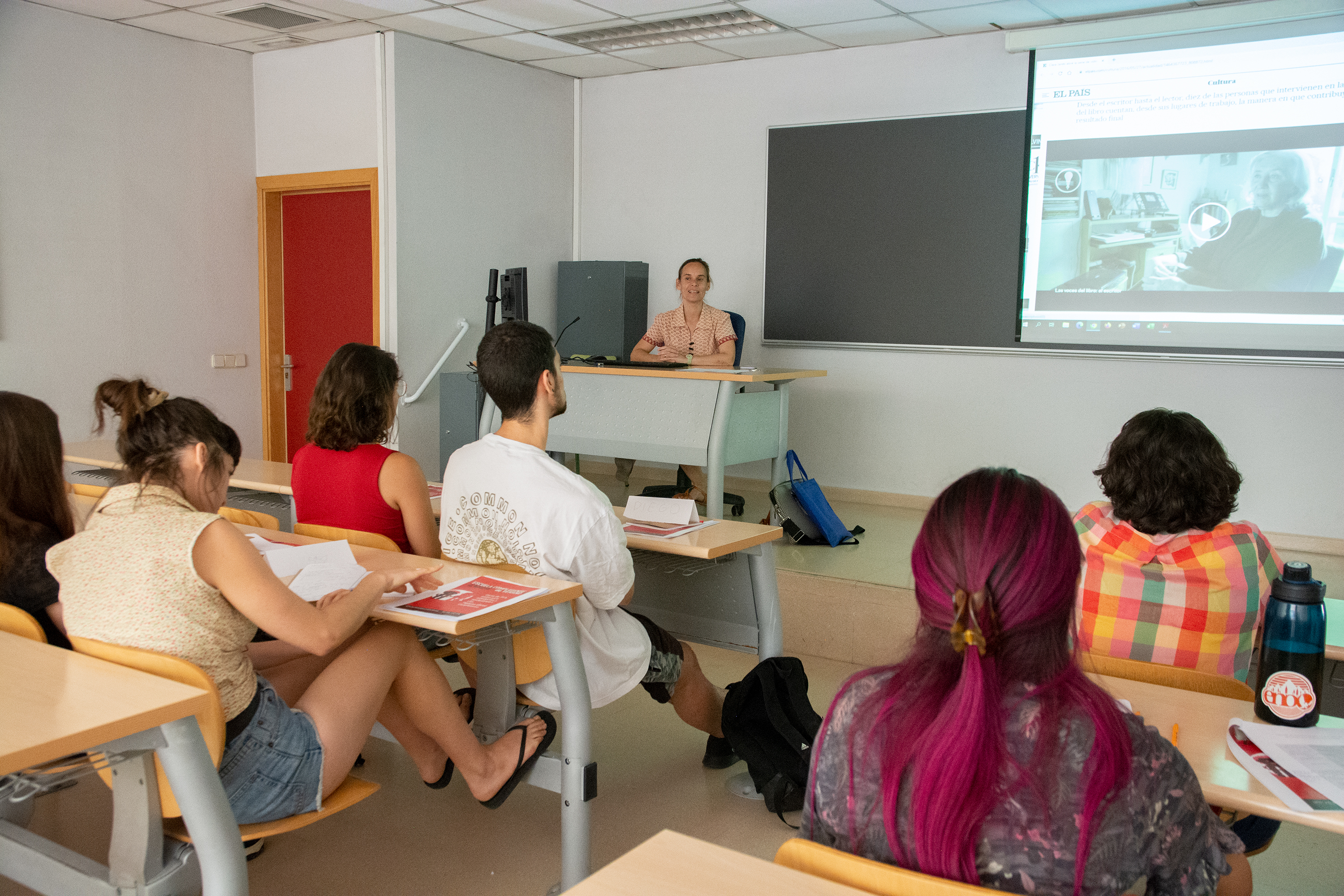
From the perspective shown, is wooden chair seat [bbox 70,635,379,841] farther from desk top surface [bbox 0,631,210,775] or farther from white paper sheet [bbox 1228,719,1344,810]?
white paper sheet [bbox 1228,719,1344,810]

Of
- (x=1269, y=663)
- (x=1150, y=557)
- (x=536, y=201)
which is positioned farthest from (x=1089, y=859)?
(x=536, y=201)

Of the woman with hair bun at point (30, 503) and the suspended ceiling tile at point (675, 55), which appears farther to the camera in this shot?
the suspended ceiling tile at point (675, 55)

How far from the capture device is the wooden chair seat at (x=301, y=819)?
1.67 meters

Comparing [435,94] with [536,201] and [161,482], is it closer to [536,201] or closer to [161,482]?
[536,201]

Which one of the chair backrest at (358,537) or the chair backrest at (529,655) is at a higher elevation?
the chair backrest at (358,537)

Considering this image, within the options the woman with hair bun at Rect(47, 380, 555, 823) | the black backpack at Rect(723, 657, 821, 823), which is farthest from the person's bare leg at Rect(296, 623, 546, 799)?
the black backpack at Rect(723, 657, 821, 823)

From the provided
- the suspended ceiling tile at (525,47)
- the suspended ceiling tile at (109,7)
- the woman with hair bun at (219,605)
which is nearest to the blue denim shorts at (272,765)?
the woman with hair bun at (219,605)

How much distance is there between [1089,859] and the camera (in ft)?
3.37

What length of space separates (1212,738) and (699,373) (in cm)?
348

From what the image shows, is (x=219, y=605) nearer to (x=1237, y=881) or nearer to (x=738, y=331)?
(x=1237, y=881)

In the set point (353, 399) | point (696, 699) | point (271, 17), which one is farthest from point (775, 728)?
point (271, 17)

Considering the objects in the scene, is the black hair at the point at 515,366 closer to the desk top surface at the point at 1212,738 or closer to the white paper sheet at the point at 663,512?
the white paper sheet at the point at 663,512

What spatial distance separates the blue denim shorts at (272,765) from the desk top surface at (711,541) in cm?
85

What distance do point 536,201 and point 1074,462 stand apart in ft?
12.0
